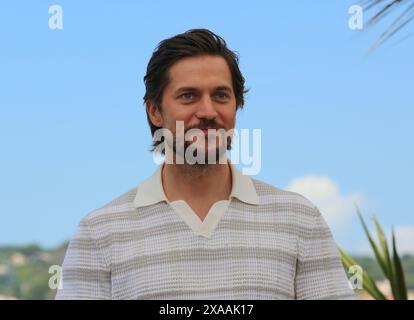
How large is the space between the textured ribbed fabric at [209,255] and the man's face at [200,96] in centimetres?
17

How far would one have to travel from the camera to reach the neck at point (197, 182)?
4.62 feet

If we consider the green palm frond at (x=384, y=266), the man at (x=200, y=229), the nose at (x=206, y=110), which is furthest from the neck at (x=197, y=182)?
the green palm frond at (x=384, y=266)

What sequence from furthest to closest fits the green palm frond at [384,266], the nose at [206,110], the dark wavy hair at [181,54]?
the green palm frond at [384,266], the dark wavy hair at [181,54], the nose at [206,110]

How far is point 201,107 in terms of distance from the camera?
4.42 ft

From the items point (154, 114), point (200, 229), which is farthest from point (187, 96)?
point (200, 229)

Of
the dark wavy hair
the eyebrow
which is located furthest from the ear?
the eyebrow

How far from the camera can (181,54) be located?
1.45 meters

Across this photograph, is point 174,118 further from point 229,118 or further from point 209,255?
point 209,255

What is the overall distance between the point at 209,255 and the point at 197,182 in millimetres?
157

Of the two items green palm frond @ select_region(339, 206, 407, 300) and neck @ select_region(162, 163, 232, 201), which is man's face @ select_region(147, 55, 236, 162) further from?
green palm frond @ select_region(339, 206, 407, 300)

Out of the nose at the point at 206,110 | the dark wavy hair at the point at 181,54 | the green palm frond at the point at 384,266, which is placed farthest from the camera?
the green palm frond at the point at 384,266

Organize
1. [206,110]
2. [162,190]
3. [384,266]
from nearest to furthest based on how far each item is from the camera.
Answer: [206,110] → [162,190] → [384,266]

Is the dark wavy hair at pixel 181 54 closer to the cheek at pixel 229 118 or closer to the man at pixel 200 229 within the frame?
the man at pixel 200 229

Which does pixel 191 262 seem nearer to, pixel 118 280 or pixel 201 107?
pixel 118 280
